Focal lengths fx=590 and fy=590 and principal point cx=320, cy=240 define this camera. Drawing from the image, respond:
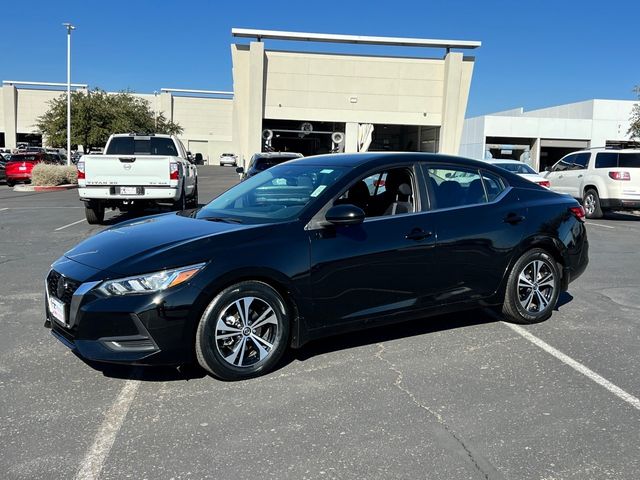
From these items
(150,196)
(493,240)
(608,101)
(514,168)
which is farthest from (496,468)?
(608,101)

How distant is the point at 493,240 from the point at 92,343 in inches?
132

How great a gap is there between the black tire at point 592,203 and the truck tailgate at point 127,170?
11.4 metres

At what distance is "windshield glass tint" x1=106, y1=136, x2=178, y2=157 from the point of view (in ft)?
46.1

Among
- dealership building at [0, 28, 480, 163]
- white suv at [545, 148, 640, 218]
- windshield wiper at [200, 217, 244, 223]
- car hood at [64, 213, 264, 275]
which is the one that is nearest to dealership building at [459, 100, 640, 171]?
dealership building at [0, 28, 480, 163]

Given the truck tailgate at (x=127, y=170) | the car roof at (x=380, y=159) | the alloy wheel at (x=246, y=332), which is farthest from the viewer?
the truck tailgate at (x=127, y=170)

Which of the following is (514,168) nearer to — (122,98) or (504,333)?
(504,333)

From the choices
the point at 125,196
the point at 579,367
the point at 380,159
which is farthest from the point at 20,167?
the point at 579,367

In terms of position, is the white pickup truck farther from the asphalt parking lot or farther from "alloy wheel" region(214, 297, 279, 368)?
"alloy wheel" region(214, 297, 279, 368)

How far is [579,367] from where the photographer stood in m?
4.54

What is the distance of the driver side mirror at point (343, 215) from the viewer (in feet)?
14.1

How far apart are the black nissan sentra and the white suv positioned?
36.3 feet

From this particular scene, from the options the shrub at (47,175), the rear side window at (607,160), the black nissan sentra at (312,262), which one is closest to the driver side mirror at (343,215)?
the black nissan sentra at (312,262)

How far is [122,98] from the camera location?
46.4 meters

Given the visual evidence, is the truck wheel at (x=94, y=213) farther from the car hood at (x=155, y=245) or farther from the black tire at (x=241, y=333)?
the black tire at (x=241, y=333)
